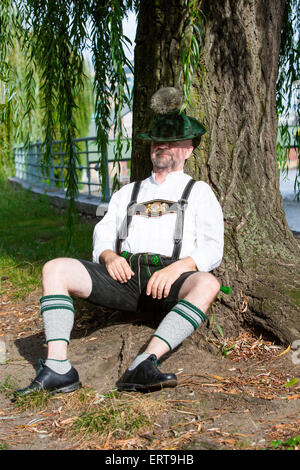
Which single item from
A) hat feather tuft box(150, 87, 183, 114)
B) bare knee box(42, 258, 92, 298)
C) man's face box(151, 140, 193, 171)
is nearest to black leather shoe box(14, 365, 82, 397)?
bare knee box(42, 258, 92, 298)

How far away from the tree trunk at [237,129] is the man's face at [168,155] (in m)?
0.18

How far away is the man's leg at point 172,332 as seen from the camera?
271cm

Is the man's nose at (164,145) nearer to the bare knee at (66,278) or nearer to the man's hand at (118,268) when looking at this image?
the man's hand at (118,268)

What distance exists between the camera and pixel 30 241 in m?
7.45

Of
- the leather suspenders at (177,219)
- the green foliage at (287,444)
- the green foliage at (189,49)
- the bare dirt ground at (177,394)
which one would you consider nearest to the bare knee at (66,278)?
the leather suspenders at (177,219)

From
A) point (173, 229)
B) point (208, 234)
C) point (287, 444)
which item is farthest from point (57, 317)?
point (287, 444)

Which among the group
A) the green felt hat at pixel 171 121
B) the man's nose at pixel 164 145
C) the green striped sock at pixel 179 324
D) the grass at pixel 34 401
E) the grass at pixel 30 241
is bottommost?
the grass at pixel 30 241

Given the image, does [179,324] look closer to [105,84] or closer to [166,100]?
[166,100]

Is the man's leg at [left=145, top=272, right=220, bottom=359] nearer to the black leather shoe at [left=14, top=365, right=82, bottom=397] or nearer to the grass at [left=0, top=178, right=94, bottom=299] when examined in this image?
the black leather shoe at [left=14, top=365, right=82, bottom=397]

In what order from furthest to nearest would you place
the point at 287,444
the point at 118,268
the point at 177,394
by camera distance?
the point at 118,268
the point at 177,394
the point at 287,444

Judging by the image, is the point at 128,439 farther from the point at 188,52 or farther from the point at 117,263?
the point at 188,52

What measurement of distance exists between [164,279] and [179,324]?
10.4 inches

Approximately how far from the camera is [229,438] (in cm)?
234

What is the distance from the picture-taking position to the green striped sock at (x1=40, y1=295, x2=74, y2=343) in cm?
287
